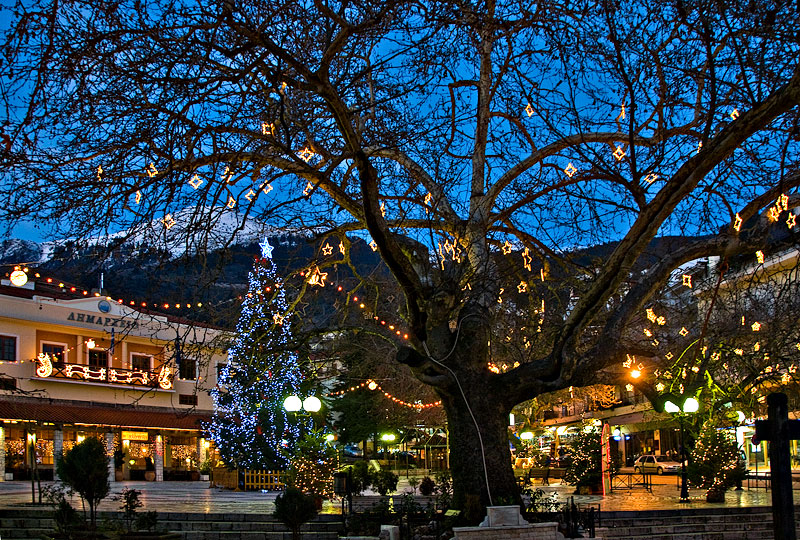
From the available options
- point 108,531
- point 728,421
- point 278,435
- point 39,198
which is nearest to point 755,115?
point 39,198

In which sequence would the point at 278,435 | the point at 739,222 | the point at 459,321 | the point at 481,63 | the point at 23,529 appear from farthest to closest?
the point at 278,435, the point at 23,529, the point at 481,63, the point at 459,321, the point at 739,222

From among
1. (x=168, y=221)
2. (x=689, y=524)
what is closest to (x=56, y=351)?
(x=689, y=524)

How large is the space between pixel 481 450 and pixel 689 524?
22.1 feet

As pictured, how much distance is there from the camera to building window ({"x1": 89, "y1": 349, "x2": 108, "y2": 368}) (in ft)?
129

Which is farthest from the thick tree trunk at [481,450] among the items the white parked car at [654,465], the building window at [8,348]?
the building window at [8,348]

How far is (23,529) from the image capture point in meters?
17.2

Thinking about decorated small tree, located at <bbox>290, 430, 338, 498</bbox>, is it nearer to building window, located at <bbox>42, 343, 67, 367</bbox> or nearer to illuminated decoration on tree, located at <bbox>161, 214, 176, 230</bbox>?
illuminated decoration on tree, located at <bbox>161, 214, 176, 230</bbox>

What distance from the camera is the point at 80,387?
3794 centimetres

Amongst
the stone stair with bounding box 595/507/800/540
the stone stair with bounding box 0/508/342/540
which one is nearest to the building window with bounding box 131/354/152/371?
the stone stair with bounding box 0/508/342/540

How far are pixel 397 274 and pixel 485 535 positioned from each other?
4.01m

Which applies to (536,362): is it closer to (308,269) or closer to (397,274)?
(397,274)

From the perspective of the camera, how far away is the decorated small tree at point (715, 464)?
2295cm

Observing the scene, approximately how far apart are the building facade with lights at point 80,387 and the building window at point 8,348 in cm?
4

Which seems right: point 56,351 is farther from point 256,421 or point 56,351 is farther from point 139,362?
point 256,421
